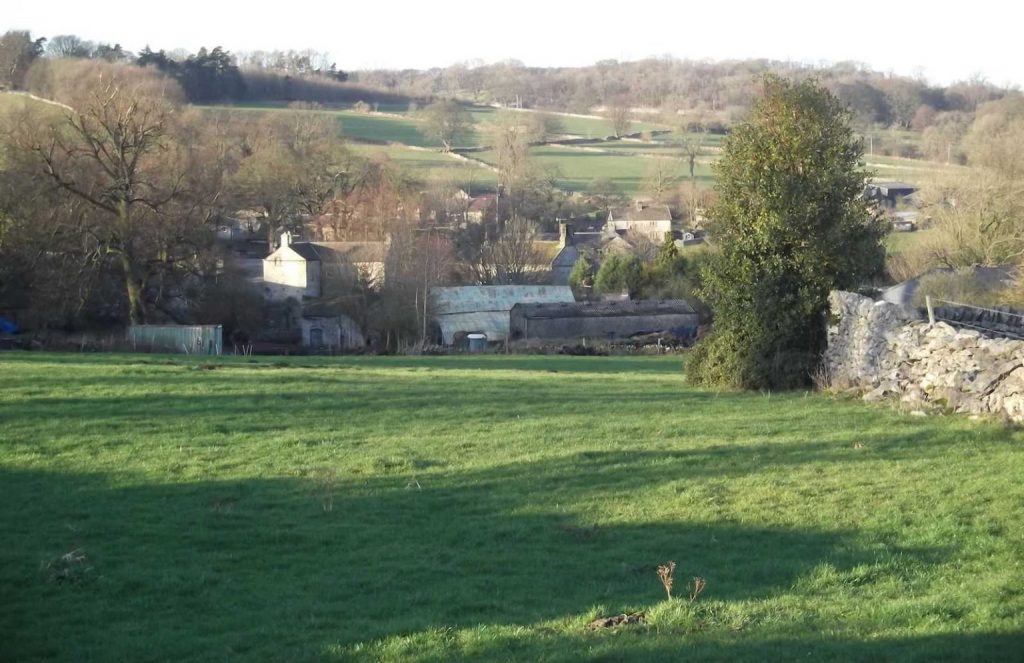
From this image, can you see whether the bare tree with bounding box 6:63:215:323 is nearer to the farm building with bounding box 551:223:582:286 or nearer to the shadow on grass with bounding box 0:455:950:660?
the farm building with bounding box 551:223:582:286

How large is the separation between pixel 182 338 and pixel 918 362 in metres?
35.4

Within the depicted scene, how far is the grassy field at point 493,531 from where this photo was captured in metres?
8.41

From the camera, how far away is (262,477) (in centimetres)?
1407

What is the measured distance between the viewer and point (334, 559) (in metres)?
10.7

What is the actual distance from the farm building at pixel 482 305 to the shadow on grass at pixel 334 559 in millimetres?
47948

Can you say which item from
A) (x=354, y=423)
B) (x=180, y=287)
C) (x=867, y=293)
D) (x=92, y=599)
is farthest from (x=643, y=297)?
(x=92, y=599)

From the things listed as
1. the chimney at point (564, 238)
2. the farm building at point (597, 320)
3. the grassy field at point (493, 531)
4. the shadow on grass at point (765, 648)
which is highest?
the shadow on grass at point (765, 648)

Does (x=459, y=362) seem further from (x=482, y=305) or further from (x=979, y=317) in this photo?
(x=482, y=305)

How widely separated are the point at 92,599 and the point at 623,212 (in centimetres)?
10280

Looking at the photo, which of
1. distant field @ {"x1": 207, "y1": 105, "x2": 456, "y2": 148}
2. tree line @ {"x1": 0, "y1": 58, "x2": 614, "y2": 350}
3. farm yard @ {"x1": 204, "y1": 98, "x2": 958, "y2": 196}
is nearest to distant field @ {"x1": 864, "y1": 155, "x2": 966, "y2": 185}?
farm yard @ {"x1": 204, "y1": 98, "x2": 958, "y2": 196}

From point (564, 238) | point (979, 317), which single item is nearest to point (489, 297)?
point (564, 238)

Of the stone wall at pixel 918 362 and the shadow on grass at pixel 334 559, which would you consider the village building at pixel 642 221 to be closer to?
the stone wall at pixel 918 362

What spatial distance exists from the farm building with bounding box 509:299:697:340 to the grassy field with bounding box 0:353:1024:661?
42140mm

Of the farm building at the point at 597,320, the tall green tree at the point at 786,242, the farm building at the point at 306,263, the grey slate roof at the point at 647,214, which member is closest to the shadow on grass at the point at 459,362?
the tall green tree at the point at 786,242
